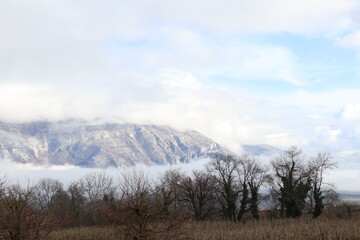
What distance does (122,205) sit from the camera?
55.0 ft

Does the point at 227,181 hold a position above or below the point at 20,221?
above

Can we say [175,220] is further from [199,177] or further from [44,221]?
[199,177]

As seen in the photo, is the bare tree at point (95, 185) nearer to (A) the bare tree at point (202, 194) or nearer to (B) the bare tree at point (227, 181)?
(A) the bare tree at point (202, 194)

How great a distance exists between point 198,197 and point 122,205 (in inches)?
2285

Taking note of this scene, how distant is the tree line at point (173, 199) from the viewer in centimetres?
1656

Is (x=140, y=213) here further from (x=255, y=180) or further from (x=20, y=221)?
(x=255, y=180)

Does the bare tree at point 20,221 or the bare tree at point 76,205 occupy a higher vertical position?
the bare tree at point 20,221

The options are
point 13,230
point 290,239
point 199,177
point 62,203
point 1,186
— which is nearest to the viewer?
point 13,230

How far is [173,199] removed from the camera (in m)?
16.9

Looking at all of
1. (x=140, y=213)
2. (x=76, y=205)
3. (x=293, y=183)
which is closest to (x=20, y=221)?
(x=140, y=213)

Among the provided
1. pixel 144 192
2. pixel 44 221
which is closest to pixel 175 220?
pixel 144 192

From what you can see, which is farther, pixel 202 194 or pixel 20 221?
pixel 202 194

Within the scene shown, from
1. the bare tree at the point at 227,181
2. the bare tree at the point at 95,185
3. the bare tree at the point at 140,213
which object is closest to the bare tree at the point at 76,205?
the bare tree at the point at 95,185

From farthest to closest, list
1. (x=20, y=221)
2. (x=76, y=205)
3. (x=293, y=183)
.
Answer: (x=76, y=205)
(x=293, y=183)
(x=20, y=221)
